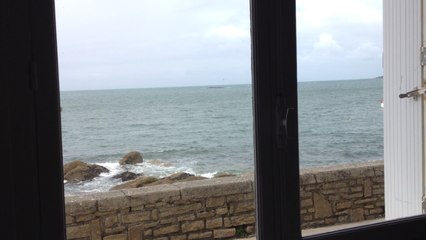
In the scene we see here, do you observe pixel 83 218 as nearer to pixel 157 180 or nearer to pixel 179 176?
pixel 157 180

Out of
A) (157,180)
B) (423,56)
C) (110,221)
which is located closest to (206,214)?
(157,180)

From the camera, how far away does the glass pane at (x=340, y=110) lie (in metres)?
1.70

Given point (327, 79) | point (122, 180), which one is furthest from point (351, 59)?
point (122, 180)

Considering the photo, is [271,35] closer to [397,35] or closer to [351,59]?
[351,59]

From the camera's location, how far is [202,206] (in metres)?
3.75

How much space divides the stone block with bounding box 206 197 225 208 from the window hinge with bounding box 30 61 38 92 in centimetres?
275

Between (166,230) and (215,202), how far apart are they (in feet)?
1.50

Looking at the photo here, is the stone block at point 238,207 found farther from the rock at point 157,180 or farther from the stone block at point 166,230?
the stone block at point 166,230

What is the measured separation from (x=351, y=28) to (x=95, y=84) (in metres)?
1.32

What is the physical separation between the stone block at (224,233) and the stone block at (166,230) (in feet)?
1.03

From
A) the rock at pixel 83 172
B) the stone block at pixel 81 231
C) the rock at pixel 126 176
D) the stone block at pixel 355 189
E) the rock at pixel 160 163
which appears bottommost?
the stone block at pixel 81 231

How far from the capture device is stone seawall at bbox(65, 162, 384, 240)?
3324 millimetres

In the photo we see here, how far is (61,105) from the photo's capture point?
1218 mm

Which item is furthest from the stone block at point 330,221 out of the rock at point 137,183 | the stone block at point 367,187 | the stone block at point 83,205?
the stone block at point 83,205
